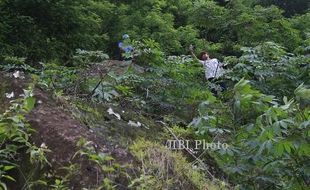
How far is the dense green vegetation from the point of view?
9.30 ft

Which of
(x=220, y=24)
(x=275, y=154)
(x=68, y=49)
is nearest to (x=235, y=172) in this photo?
(x=275, y=154)

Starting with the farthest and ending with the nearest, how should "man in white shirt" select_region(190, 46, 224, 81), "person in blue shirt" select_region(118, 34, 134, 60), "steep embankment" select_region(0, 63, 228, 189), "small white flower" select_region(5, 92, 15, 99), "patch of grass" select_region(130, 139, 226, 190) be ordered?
1. "man in white shirt" select_region(190, 46, 224, 81)
2. "person in blue shirt" select_region(118, 34, 134, 60)
3. "small white flower" select_region(5, 92, 15, 99)
4. "patch of grass" select_region(130, 139, 226, 190)
5. "steep embankment" select_region(0, 63, 228, 189)

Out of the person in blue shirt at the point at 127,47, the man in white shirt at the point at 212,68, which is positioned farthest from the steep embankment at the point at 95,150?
the man in white shirt at the point at 212,68

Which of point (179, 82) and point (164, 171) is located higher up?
point (164, 171)

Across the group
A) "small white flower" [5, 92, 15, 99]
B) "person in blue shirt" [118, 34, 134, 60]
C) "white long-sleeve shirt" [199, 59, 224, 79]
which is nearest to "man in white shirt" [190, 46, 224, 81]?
"white long-sleeve shirt" [199, 59, 224, 79]

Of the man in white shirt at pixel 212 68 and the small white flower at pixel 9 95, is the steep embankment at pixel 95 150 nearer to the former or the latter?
the small white flower at pixel 9 95

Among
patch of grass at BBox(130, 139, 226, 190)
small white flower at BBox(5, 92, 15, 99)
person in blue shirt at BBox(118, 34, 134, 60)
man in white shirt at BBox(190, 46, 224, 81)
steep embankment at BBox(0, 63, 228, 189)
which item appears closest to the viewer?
steep embankment at BBox(0, 63, 228, 189)

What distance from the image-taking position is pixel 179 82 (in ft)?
19.1

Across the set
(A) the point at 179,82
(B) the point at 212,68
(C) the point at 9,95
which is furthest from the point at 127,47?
(C) the point at 9,95

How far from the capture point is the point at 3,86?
11.6 ft

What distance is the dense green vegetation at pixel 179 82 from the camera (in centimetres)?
284

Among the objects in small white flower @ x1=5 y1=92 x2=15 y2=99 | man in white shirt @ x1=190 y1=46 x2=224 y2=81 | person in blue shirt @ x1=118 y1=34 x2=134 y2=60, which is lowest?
man in white shirt @ x1=190 y1=46 x2=224 y2=81

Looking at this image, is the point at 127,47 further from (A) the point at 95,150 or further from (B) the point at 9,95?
(A) the point at 95,150

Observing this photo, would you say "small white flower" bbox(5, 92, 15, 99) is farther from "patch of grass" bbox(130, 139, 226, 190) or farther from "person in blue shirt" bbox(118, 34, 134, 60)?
"person in blue shirt" bbox(118, 34, 134, 60)
